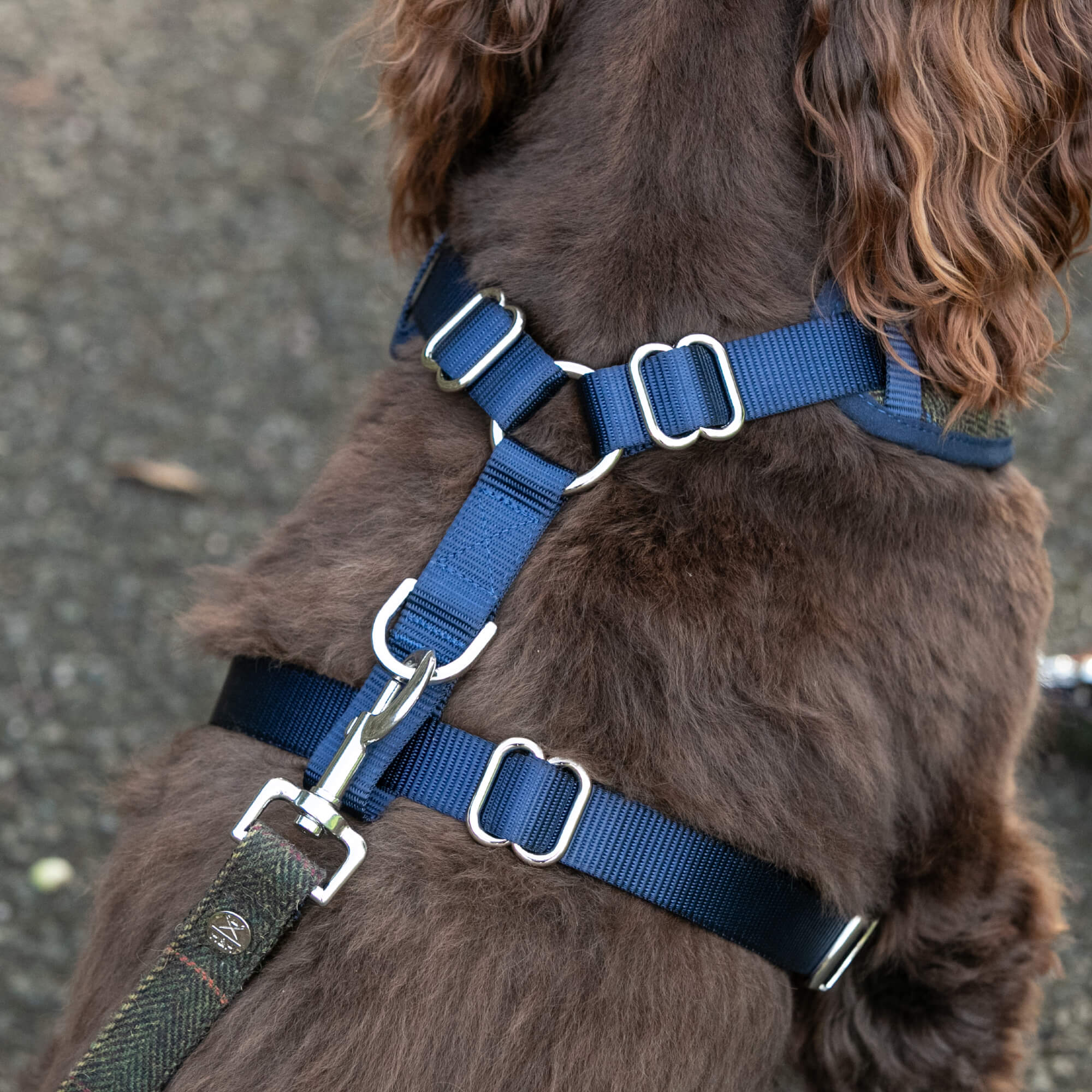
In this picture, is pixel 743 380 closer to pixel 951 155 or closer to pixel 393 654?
pixel 951 155

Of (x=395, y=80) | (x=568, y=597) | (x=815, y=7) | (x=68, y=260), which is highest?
(x=815, y=7)

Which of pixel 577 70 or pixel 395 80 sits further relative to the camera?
pixel 395 80

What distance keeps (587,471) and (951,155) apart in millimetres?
541

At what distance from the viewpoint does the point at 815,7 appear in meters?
1.19

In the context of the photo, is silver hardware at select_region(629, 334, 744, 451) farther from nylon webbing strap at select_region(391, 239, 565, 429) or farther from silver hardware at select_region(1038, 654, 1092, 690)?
silver hardware at select_region(1038, 654, 1092, 690)

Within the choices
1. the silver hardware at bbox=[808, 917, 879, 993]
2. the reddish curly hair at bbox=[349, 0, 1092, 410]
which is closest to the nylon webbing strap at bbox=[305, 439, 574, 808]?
the reddish curly hair at bbox=[349, 0, 1092, 410]

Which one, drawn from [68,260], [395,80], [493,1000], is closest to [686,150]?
[395,80]

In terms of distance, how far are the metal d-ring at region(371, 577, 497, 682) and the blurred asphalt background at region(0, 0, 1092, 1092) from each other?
3.60ft

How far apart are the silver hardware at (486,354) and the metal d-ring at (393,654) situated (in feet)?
0.81

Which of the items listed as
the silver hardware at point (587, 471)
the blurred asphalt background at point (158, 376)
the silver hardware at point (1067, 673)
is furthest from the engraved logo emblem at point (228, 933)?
the silver hardware at point (1067, 673)

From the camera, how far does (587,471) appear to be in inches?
47.4

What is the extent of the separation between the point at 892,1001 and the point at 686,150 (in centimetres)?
114

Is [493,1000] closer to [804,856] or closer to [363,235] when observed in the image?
[804,856]

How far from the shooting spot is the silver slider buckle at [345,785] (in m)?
1.07
